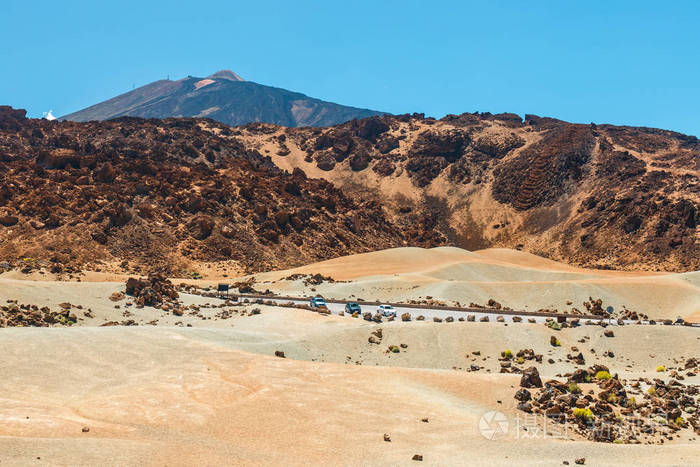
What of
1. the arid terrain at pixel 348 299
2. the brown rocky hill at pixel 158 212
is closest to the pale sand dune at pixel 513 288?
the arid terrain at pixel 348 299

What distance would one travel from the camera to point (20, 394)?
22141mm

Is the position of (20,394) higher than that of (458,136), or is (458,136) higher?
(458,136)

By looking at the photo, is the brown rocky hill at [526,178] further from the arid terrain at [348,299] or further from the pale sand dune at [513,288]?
the pale sand dune at [513,288]

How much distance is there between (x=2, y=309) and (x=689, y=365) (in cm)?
4051

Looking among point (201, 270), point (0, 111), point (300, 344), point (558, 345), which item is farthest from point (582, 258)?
point (0, 111)

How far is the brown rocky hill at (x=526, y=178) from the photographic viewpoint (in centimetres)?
10481

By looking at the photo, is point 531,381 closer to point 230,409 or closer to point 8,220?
point 230,409

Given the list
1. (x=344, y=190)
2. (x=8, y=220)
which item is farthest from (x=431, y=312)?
(x=344, y=190)

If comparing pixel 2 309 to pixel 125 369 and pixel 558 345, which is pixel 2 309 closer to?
pixel 125 369

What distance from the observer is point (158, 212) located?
292 feet

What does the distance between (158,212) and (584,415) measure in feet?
254

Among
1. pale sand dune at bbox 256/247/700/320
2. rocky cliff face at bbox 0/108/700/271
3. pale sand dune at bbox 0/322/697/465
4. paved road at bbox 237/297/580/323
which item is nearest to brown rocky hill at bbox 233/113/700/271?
rocky cliff face at bbox 0/108/700/271

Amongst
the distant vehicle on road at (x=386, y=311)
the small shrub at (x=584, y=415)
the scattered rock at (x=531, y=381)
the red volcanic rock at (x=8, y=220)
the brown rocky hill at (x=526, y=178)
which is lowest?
the small shrub at (x=584, y=415)

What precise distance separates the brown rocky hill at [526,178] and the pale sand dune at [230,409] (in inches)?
3283
